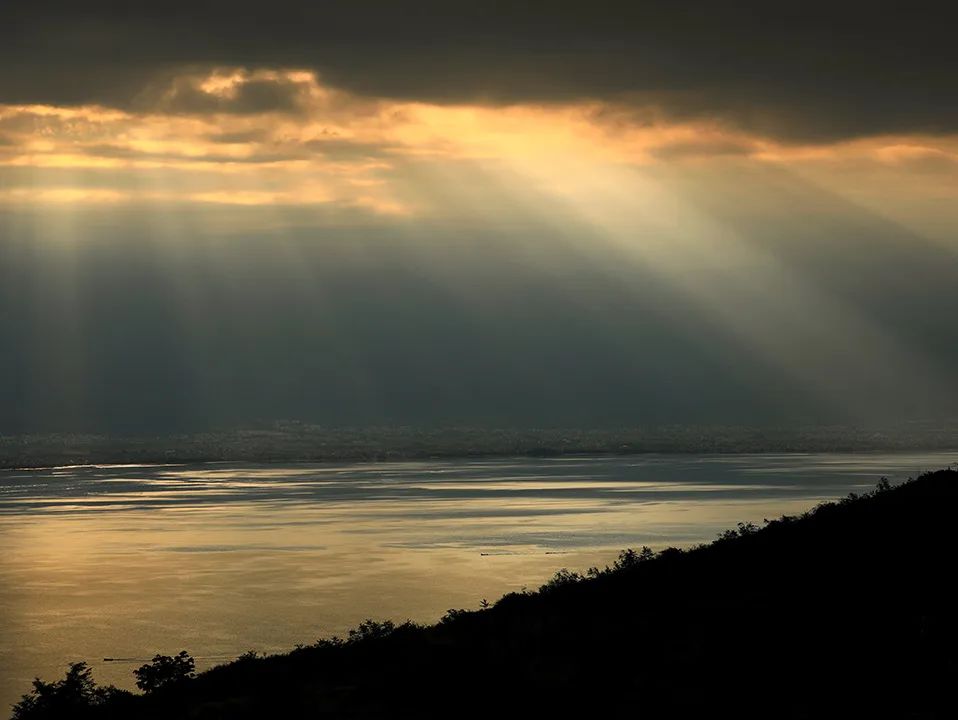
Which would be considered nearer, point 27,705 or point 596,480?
→ point 27,705

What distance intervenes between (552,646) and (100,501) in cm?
13525

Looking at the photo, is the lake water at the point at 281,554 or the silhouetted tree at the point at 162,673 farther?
the lake water at the point at 281,554

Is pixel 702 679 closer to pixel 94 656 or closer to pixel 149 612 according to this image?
pixel 94 656

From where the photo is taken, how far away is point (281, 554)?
77125 millimetres

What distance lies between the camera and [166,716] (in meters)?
16.9

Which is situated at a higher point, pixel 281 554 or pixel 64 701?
pixel 281 554

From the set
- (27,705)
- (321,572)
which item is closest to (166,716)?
(27,705)

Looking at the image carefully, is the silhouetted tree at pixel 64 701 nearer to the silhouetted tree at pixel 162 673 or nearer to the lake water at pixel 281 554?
the silhouetted tree at pixel 162 673

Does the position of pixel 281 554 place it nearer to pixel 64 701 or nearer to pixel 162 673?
pixel 162 673

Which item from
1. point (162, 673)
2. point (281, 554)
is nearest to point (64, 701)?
point (162, 673)

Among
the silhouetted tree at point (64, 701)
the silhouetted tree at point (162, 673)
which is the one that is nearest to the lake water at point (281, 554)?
the silhouetted tree at point (162, 673)

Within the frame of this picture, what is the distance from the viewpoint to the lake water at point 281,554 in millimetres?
46125

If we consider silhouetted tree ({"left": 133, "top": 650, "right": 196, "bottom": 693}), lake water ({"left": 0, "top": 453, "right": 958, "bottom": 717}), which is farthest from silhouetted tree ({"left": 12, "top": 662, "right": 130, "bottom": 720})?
lake water ({"left": 0, "top": 453, "right": 958, "bottom": 717})

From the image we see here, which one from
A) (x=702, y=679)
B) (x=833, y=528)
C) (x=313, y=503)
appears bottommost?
(x=702, y=679)
